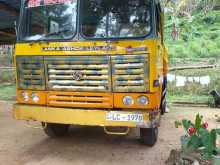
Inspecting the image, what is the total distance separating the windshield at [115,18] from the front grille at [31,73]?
85cm

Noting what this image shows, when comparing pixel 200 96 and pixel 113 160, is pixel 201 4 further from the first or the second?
pixel 113 160

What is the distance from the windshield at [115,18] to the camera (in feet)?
17.6

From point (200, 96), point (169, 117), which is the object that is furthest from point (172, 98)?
point (169, 117)

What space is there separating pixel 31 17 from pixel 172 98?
7.94 meters

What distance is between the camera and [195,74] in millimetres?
14664

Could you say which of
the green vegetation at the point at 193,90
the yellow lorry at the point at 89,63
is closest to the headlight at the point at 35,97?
the yellow lorry at the point at 89,63

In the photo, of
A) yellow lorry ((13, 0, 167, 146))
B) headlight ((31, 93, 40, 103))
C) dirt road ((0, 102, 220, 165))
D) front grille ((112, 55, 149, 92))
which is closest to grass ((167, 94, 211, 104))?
dirt road ((0, 102, 220, 165))

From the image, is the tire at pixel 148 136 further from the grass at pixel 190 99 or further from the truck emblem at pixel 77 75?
the grass at pixel 190 99

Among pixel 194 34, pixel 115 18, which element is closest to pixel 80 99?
pixel 115 18

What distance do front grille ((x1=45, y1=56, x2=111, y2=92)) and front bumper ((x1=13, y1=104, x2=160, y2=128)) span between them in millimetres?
335

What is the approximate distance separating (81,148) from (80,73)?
4.86 feet

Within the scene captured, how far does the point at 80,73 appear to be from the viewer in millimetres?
5336

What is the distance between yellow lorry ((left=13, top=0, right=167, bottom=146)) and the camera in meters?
5.17

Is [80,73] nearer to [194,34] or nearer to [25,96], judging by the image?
[25,96]
